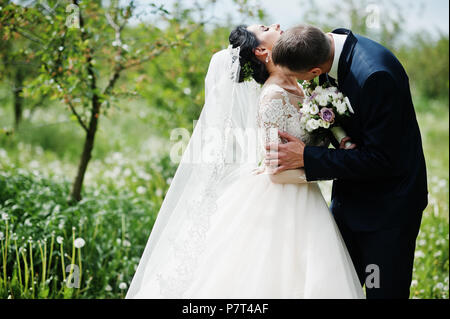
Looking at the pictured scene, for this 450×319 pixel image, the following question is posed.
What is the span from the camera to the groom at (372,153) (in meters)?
2.13

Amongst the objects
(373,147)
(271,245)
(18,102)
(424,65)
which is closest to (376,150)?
(373,147)

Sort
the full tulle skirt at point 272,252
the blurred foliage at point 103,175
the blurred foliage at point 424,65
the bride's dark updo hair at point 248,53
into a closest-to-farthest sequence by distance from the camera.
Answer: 1. the full tulle skirt at point 272,252
2. the bride's dark updo hair at point 248,53
3. the blurred foliage at point 103,175
4. the blurred foliage at point 424,65

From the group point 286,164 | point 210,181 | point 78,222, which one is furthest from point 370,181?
point 78,222

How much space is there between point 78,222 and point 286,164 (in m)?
2.27

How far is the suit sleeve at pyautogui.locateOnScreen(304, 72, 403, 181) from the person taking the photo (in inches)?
83.0

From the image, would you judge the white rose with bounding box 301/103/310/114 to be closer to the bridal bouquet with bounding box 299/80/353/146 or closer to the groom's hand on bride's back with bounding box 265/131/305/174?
the bridal bouquet with bounding box 299/80/353/146

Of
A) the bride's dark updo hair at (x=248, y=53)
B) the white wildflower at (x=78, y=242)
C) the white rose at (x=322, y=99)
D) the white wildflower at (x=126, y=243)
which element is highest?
the bride's dark updo hair at (x=248, y=53)

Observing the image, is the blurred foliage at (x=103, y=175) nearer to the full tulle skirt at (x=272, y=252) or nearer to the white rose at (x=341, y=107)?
the white rose at (x=341, y=107)

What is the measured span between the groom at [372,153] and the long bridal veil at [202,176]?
35 cm

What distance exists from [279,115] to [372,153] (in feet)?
1.77

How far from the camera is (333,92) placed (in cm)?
232

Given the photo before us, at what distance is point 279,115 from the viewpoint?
2383 millimetres

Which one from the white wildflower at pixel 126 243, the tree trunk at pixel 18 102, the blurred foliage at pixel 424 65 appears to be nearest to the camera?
the white wildflower at pixel 126 243

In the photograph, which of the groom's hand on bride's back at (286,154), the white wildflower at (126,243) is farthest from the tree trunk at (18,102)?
the groom's hand on bride's back at (286,154)
